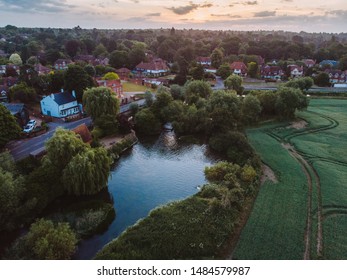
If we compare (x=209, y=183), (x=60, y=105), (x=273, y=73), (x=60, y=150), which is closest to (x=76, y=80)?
(x=60, y=105)

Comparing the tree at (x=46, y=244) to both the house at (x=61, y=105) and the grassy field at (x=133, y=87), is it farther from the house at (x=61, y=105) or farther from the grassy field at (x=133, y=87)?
the grassy field at (x=133, y=87)

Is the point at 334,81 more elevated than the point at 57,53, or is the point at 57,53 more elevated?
the point at 57,53

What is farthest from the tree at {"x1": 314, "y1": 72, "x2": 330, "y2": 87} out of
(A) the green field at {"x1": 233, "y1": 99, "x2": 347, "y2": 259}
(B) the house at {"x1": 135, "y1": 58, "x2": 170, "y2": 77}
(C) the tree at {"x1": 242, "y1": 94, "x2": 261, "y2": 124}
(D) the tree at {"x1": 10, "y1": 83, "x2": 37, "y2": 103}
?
(D) the tree at {"x1": 10, "y1": 83, "x2": 37, "y2": 103}

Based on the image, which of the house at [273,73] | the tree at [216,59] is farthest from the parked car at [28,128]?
the tree at [216,59]

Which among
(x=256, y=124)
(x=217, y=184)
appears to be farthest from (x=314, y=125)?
(x=217, y=184)

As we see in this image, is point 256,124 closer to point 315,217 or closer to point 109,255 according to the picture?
point 315,217

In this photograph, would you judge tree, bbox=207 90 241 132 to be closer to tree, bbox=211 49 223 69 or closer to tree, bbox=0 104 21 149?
tree, bbox=0 104 21 149
